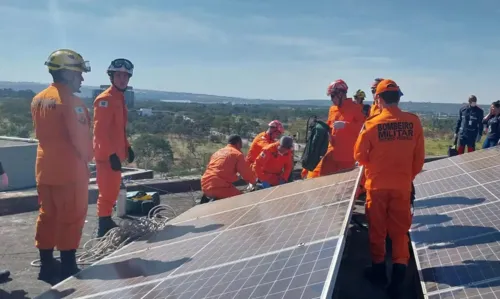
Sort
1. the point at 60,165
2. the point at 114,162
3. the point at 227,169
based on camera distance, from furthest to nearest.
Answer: the point at 227,169 → the point at 114,162 → the point at 60,165

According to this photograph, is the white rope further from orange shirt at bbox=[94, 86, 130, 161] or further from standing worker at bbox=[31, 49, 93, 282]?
orange shirt at bbox=[94, 86, 130, 161]

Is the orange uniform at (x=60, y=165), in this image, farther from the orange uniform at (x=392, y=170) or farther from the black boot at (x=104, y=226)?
the orange uniform at (x=392, y=170)

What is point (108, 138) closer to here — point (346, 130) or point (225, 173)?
point (225, 173)

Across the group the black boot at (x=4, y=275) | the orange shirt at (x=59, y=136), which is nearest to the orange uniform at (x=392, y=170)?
the orange shirt at (x=59, y=136)

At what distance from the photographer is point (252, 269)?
376 cm

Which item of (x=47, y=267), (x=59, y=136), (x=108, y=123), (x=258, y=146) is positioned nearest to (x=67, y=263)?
(x=47, y=267)

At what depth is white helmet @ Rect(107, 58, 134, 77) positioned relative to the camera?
22.9ft

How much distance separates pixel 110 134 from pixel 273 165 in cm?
328

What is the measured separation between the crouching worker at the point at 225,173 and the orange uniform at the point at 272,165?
126cm

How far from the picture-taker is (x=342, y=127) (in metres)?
8.12

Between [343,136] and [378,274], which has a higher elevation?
[343,136]

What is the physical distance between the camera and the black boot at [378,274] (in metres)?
5.33

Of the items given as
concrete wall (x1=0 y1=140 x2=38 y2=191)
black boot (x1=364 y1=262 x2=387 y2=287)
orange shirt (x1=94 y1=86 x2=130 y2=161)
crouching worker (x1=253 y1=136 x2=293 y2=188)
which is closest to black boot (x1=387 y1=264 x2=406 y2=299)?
black boot (x1=364 y1=262 x2=387 y2=287)

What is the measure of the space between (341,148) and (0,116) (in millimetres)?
42436
